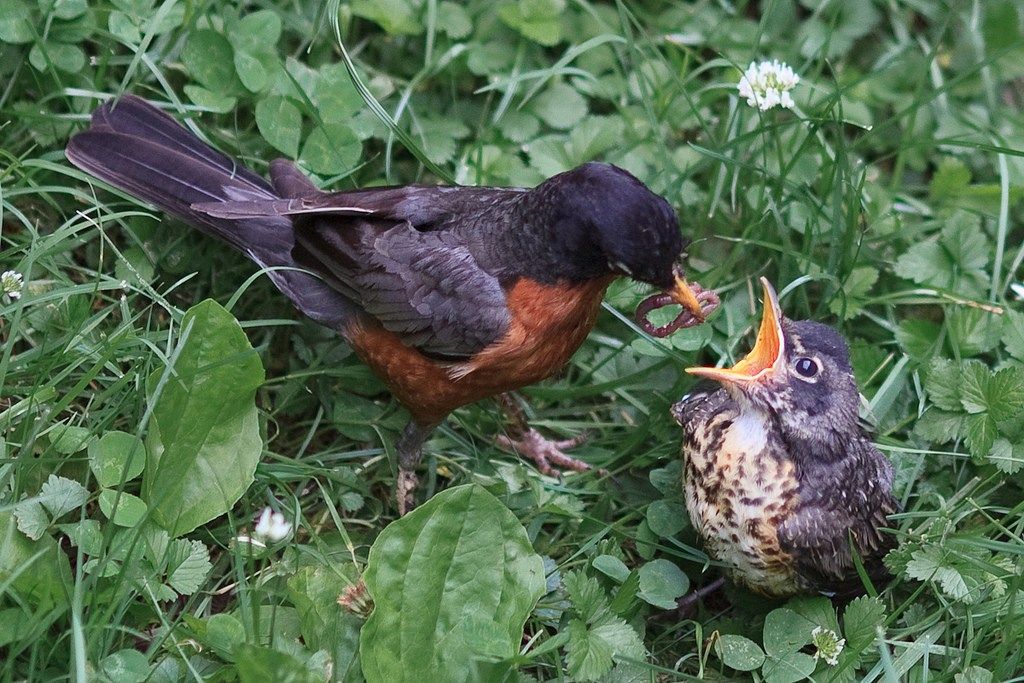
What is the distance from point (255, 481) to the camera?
4398 mm

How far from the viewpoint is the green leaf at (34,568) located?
360 cm

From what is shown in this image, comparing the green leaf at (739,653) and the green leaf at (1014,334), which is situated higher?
the green leaf at (1014,334)

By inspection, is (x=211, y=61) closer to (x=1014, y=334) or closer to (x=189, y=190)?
(x=189, y=190)

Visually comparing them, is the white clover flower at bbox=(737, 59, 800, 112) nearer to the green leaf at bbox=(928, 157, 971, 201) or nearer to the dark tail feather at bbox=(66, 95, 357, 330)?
the green leaf at bbox=(928, 157, 971, 201)

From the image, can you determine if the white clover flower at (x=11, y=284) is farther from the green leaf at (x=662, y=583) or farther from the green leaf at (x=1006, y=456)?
the green leaf at (x=1006, y=456)

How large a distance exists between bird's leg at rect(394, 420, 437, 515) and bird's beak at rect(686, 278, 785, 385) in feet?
4.08

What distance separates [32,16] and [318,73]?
1.27m

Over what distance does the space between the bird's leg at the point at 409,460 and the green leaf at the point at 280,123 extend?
4.65 ft

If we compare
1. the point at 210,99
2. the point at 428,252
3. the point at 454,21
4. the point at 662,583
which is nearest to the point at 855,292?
the point at 662,583

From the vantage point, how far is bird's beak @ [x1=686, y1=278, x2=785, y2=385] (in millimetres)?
4133

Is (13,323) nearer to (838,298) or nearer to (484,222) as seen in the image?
(484,222)

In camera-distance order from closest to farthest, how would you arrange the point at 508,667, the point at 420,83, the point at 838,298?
1. the point at 508,667
2. the point at 838,298
3. the point at 420,83

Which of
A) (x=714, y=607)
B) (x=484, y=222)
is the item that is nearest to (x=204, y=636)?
(x=484, y=222)

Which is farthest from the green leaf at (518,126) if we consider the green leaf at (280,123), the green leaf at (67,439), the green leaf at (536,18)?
the green leaf at (67,439)
